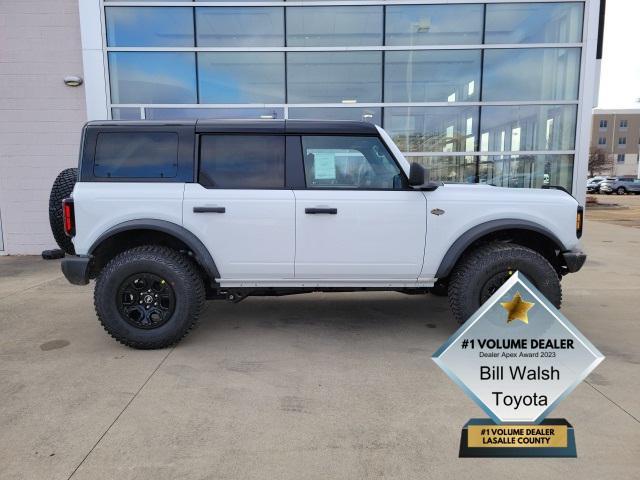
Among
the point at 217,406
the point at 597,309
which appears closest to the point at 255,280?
the point at 217,406

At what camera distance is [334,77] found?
30.2ft

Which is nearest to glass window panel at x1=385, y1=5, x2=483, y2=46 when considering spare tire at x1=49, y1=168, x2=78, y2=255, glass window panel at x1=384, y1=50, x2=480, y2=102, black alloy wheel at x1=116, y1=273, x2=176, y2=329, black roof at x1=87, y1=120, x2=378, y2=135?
glass window panel at x1=384, y1=50, x2=480, y2=102

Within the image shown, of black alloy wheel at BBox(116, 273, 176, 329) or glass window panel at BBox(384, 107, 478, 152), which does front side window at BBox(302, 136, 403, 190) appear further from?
glass window panel at BBox(384, 107, 478, 152)

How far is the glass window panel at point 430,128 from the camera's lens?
916 centimetres

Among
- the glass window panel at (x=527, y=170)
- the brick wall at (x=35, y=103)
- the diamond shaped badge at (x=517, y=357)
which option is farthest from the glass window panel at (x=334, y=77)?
the diamond shaped badge at (x=517, y=357)

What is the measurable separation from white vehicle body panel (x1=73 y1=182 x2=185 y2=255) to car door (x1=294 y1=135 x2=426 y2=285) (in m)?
1.11

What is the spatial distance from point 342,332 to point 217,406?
1.65m

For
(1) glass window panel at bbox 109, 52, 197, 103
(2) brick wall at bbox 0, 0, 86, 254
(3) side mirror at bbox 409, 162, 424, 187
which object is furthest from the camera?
(1) glass window panel at bbox 109, 52, 197, 103

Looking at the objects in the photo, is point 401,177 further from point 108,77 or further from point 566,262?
point 108,77

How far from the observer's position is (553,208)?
12.3ft

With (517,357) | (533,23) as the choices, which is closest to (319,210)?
(517,357)

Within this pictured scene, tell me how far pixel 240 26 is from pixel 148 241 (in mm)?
6681

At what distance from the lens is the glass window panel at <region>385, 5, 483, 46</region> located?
891cm

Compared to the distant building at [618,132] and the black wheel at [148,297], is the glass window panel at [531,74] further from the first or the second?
the distant building at [618,132]
